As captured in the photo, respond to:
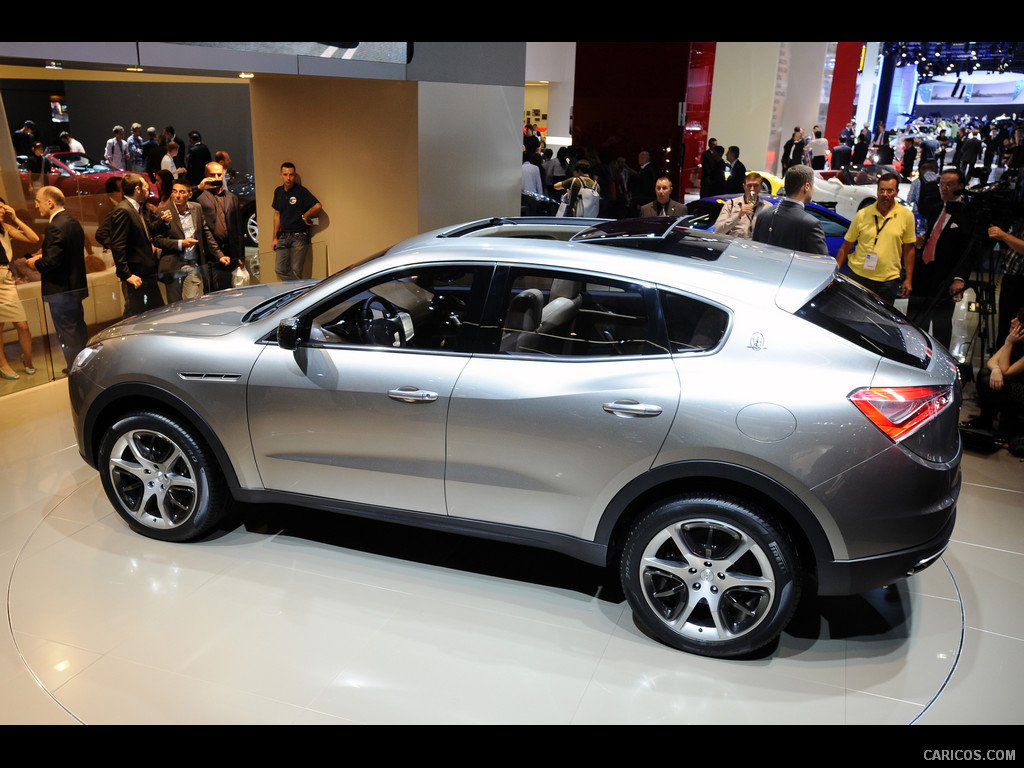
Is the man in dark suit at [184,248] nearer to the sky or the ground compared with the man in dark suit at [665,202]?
nearer to the ground

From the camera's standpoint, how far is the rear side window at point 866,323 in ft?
10.8

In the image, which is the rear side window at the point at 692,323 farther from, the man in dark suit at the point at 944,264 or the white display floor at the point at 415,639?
the man in dark suit at the point at 944,264

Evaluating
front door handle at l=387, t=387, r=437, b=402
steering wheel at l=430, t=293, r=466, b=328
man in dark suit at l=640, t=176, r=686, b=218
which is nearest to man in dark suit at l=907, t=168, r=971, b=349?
man in dark suit at l=640, t=176, r=686, b=218

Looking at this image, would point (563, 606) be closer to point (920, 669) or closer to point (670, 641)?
point (670, 641)

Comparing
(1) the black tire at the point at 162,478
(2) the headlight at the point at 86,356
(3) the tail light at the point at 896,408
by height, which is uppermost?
(3) the tail light at the point at 896,408

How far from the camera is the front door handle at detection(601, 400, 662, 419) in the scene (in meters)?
3.33

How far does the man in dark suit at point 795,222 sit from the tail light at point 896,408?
296 cm

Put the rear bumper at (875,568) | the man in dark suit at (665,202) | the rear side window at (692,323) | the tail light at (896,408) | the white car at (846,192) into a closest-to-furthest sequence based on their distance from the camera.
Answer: the tail light at (896,408), the rear bumper at (875,568), the rear side window at (692,323), the man in dark suit at (665,202), the white car at (846,192)

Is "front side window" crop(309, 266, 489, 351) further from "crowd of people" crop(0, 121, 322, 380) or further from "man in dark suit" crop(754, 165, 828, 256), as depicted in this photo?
"crowd of people" crop(0, 121, 322, 380)

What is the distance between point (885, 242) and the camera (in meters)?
6.78

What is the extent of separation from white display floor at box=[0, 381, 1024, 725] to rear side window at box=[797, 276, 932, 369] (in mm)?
1269

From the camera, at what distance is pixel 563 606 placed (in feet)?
12.7

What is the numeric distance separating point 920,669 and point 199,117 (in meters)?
20.0

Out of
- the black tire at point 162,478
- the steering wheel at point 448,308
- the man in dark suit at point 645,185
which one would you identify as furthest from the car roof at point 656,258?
the man in dark suit at point 645,185
